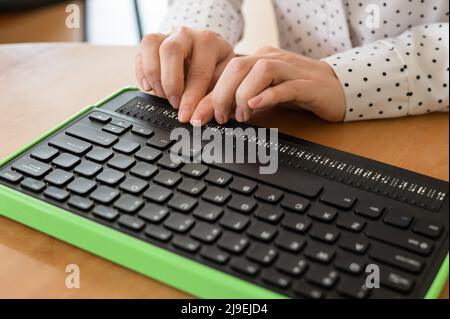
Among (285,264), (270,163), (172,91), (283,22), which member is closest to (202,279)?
(285,264)

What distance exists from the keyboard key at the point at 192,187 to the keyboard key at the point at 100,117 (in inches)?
6.0

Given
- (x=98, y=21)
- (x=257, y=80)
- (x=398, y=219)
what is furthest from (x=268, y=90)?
(x=98, y=21)

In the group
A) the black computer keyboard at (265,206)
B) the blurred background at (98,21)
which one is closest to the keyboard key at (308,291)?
the black computer keyboard at (265,206)

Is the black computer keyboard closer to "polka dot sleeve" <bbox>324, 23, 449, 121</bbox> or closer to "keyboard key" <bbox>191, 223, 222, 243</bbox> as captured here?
"keyboard key" <bbox>191, 223, 222, 243</bbox>

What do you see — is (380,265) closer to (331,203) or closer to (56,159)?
(331,203)

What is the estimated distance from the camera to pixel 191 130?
2.08ft

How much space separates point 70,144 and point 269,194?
0.71 ft

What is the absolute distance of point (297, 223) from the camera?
1.59 ft

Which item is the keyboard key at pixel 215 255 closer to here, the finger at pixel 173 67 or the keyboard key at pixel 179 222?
the keyboard key at pixel 179 222

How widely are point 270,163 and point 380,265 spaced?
165mm

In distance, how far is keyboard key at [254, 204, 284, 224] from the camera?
1.60 ft

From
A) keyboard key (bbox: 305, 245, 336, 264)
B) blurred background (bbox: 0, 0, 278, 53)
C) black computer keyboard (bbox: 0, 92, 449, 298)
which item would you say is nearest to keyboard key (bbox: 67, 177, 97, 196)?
black computer keyboard (bbox: 0, 92, 449, 298)

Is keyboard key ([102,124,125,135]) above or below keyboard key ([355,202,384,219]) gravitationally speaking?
below

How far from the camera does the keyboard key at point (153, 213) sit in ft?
1.62
